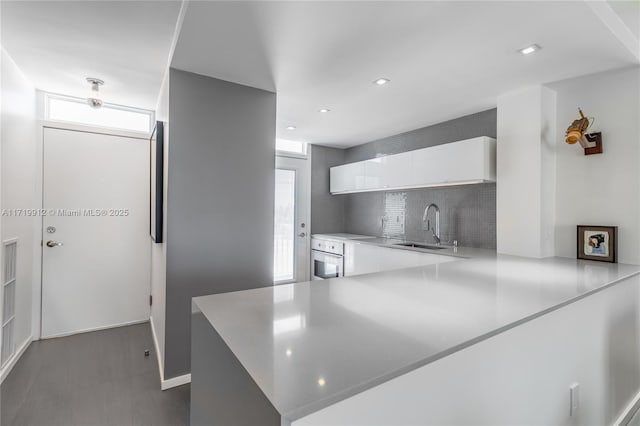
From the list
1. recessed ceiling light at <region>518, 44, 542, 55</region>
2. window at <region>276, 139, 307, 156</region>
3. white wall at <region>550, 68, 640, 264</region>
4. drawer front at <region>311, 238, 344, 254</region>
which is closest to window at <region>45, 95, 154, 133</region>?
window at <region>276, 139, 307, 156</region>

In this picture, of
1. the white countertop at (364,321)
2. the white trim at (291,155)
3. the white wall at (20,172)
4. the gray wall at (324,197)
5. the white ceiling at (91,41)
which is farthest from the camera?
the gray wall at (324,197)

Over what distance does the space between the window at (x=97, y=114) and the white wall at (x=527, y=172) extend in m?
3.73

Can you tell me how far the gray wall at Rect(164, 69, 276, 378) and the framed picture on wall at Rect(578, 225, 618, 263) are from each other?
8.06ft

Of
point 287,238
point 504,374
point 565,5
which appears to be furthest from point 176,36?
point 287,238

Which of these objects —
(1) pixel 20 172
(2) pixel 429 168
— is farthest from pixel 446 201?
(1) pixel 20 172

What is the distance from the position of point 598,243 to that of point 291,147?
12.2 feet

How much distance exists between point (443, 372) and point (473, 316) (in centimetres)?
26

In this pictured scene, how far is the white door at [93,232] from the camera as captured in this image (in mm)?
3029

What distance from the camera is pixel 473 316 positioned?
42.8 inches

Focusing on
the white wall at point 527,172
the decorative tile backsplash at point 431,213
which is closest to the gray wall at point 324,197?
the decorative tile backsplash at point 431,213

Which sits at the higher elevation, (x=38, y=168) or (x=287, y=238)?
(x=38, y=168)

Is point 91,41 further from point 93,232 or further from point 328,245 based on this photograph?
point 328,245

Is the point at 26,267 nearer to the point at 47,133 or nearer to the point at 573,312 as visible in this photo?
the point at 47,133

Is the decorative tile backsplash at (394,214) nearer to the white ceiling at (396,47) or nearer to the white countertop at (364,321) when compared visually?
the white ceiling at (396,47)
